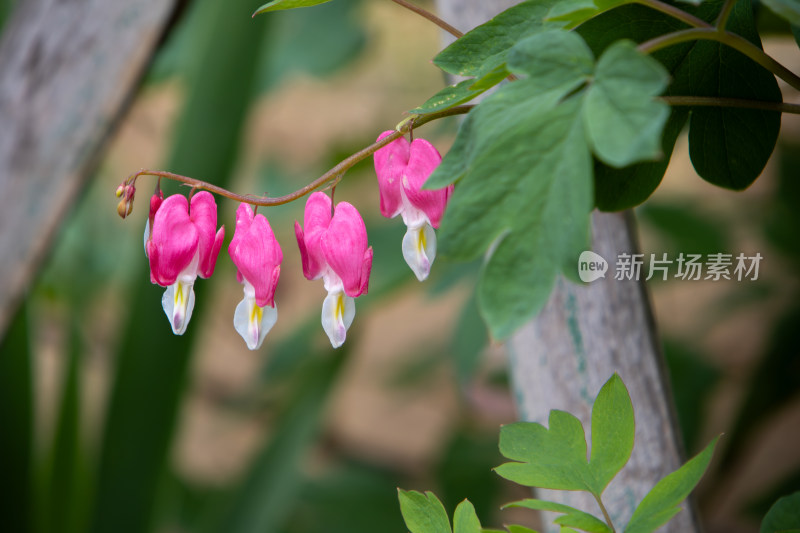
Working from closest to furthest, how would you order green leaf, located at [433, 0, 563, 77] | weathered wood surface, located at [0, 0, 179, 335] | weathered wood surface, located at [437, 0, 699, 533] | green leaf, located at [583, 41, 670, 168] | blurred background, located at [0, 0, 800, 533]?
1. green leaf, located at [583, 41, 670, 168]
2. green leaf, located at [433, 0, 563, 77]
3. weathered wood surface, located at [437, 0, 699, 533]
4. weathered wood surface, located at [0, 0, 179, 335]
5. blurred background, located at [0, 0, 800, 533]

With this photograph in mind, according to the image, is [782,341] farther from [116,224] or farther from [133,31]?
[116,224]

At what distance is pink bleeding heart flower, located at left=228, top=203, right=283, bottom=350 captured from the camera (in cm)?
33

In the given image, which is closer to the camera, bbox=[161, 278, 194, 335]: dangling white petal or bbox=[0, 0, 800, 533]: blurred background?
bbox=[161, 278, 194, 335]: dangling white petal

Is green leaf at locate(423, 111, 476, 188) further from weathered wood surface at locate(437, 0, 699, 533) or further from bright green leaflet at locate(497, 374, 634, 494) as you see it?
weathered wood surface at locate(437, 0, 699, 533)

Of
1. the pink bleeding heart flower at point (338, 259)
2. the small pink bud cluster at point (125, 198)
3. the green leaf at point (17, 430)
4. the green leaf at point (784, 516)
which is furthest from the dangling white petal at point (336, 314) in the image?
the green leaf at point (17, 430)

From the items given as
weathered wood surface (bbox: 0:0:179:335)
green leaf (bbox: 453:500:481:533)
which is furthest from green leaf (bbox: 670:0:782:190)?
weathered wood surface (bbox: 0:0:179:335)

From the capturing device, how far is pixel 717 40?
0.29m

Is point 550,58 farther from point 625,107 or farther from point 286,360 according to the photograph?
point 286,360

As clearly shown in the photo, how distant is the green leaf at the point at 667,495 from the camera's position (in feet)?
0.96

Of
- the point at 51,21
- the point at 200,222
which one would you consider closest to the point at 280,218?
the point at 51,21

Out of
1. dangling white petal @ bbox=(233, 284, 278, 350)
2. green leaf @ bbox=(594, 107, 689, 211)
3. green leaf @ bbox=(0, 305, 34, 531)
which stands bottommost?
green leaf @ bbox=(0, 305, 34, 531)

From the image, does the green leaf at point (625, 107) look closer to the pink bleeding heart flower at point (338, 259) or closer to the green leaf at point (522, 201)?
the green leaf at point (522, 201)

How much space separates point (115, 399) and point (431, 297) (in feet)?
1.39

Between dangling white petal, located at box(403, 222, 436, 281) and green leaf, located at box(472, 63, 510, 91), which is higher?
green leaf, located at box(472, 63, 510, 91)
